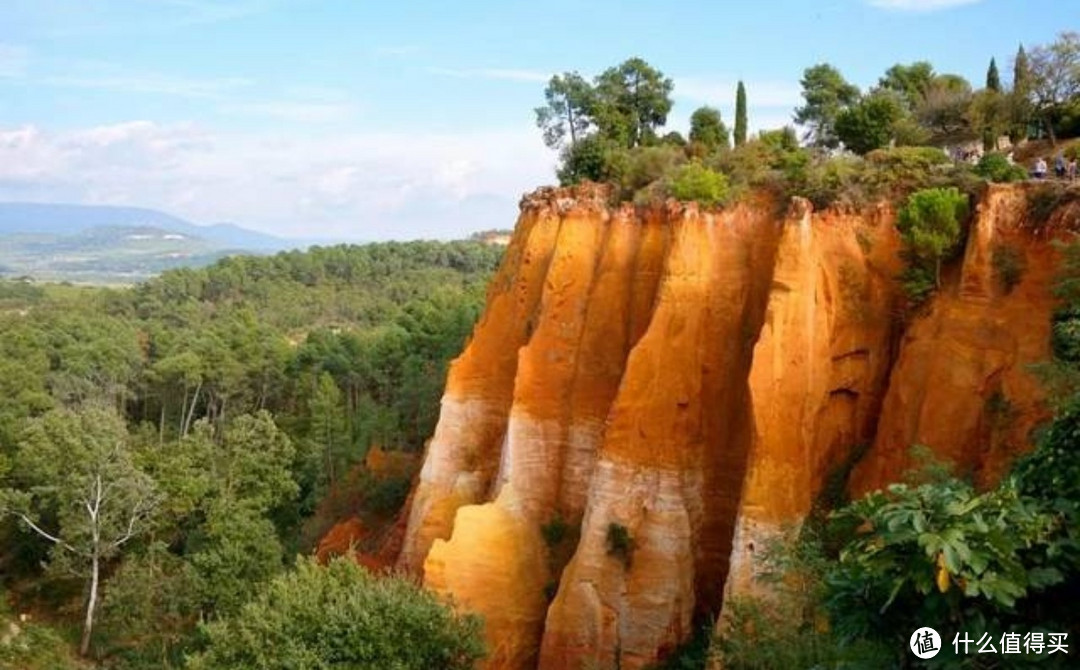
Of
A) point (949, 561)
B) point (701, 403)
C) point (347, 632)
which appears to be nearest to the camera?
point (949, 561)

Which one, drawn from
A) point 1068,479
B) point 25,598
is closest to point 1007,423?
point 1068,479

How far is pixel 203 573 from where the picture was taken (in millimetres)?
30922

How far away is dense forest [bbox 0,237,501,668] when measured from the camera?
32.6 metres

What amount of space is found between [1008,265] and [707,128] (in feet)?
63.8

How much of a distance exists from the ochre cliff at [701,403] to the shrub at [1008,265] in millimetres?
108

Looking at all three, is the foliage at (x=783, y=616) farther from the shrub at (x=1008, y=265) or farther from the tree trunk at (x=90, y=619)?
the tree trunk at (x=90, y=619)

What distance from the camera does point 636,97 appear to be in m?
38.2

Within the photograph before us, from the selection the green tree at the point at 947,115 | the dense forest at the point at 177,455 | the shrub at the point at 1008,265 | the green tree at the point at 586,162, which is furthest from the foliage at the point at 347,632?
the green tree at the point at 947,115

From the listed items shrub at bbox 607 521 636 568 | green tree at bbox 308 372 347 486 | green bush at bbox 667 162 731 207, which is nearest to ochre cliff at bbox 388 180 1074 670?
shrub at bbox 607 521 636 568

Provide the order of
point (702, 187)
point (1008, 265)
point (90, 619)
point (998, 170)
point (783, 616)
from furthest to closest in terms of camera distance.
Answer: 1. point (90, 619)
2. point (702, 187)
3. point (998, 170)
4. point (1008, 265)
5. point (783, 616)

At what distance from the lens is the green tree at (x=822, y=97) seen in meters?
37.5

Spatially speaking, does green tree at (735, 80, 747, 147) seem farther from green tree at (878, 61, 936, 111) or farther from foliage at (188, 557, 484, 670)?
foliage at (188, 557, 484, 670)

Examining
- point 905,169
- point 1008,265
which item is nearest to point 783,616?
point 1008,265

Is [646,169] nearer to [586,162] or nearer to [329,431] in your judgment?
[586,162]
